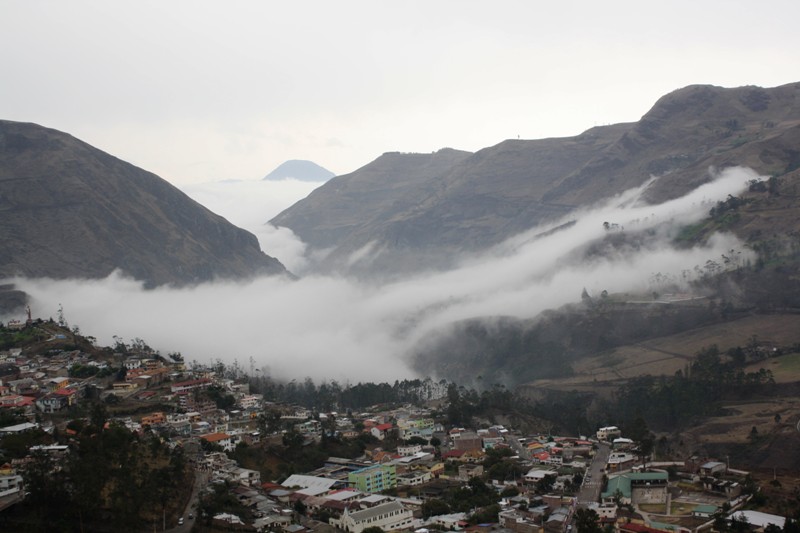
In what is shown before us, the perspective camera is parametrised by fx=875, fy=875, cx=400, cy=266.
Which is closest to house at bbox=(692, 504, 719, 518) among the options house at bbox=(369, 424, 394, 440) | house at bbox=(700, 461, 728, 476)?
house at bbox=(700, 461, 728, 476)

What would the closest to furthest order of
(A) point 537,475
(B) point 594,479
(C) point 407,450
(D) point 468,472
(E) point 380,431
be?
(A) point 537,475, (B) point 594,479, (D) point 468,472, (C) point 407,450, (E) point 380,431

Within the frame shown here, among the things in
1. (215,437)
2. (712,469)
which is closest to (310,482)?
(215,437)

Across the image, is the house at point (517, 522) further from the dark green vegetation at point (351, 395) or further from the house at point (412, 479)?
the dark green vegetation at point (351, 395)

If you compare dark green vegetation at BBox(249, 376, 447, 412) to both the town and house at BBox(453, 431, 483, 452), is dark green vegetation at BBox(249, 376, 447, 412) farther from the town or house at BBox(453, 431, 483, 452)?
house at BBox(453, 431, 483, 452)

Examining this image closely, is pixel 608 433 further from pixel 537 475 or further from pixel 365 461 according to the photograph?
pixel 365 461

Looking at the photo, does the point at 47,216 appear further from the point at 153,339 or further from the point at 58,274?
the point at 153,339

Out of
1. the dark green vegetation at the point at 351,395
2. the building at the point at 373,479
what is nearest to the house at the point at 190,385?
the dark green vegetation at the point at 351,395
